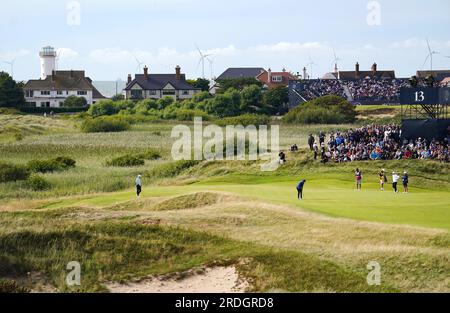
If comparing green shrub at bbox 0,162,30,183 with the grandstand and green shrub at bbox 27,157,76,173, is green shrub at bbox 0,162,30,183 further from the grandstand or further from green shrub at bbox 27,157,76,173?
the grandstand

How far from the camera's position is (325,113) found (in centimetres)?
9756

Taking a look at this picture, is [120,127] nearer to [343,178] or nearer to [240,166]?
[240,166]

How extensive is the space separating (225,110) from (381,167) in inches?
2940

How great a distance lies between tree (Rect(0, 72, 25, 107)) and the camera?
139 m

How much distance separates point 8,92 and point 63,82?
24.2 metres

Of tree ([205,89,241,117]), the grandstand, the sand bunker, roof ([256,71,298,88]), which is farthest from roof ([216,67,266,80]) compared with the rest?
the sand bunker

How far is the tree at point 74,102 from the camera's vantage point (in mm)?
153000

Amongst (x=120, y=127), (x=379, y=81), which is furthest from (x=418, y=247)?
(x=379, y=81)

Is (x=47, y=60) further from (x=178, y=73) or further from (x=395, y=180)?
(x=395, y=180)

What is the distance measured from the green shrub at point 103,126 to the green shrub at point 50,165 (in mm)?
39660

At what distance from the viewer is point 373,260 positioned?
27078 millimetres

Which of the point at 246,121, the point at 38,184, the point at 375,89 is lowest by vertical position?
the point at 38,184

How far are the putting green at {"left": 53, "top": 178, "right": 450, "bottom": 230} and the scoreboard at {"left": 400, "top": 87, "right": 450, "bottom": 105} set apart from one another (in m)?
10.7

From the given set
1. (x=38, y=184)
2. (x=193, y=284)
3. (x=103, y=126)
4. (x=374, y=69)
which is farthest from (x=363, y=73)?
(x=193, y=284)
